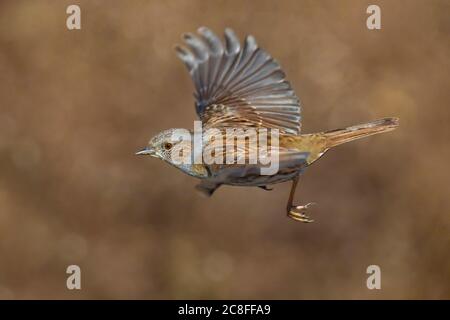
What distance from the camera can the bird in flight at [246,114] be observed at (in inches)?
135

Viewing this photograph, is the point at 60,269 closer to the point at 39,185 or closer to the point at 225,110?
the point at 39,185

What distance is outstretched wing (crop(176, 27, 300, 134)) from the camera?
12.7ft

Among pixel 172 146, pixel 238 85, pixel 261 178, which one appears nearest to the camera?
pixel 261 178

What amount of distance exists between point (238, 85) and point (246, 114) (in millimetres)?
135

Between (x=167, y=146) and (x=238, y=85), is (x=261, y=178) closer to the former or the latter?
(x=167, y=146)

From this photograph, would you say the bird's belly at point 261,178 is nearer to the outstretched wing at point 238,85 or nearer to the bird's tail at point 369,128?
the bird's tail at point 369,128

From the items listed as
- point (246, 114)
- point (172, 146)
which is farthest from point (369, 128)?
point (172, 146)

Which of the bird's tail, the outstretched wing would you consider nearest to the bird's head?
the outstretched wing

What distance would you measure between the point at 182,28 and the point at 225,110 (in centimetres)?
393

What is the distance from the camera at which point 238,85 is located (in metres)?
4.18

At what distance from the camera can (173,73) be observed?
7977 mm

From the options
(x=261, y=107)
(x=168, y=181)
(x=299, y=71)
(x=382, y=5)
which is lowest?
(x=261, y=107)

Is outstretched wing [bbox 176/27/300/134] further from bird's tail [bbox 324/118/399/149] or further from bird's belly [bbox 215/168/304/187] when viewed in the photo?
bird's belly [bbox 215/168/304/187]

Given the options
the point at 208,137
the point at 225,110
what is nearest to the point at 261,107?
the point at 225,110
